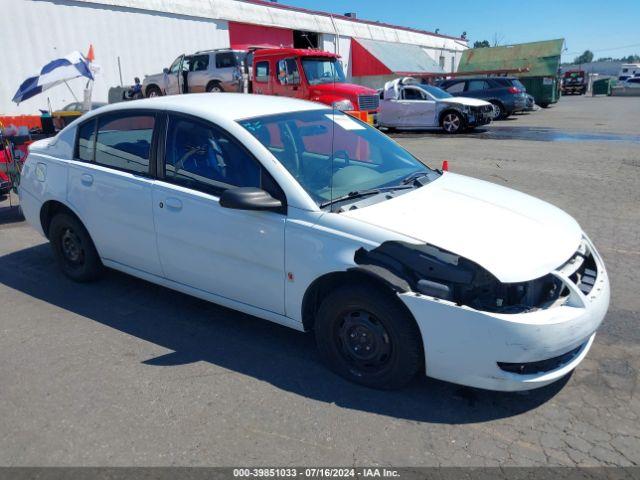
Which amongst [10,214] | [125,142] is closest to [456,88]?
[10,214]

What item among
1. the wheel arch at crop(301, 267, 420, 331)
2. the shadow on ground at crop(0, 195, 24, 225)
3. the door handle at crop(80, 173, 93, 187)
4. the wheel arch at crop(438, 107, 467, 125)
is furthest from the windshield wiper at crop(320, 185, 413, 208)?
the wheel arch at crop(438, 107, 467, 125)

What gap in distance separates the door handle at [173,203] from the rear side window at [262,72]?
11.4 metres

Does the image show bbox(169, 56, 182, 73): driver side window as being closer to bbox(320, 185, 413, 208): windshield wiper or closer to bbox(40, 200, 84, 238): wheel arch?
bbox(40, 200, 84, 238): wheel arch

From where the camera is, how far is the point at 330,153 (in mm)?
3939

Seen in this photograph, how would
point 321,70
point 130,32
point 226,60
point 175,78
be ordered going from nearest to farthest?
point 321,70
point 226,60
point 175,78
point 130,32

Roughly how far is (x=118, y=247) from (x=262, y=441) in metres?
2.29

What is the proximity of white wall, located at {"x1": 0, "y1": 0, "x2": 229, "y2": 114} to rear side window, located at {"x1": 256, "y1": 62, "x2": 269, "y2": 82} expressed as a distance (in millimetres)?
8586

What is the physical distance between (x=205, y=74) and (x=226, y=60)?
2.83 feet

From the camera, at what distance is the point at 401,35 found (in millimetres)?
39469

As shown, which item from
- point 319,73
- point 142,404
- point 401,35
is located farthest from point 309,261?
point 401,35

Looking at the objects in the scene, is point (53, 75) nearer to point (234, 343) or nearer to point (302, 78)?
point (234, 343)

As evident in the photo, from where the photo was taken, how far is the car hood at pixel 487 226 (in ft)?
9.52

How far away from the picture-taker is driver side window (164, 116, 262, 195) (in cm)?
362

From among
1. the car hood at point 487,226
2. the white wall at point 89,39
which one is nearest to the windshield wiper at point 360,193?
the car hood at point 487,226
